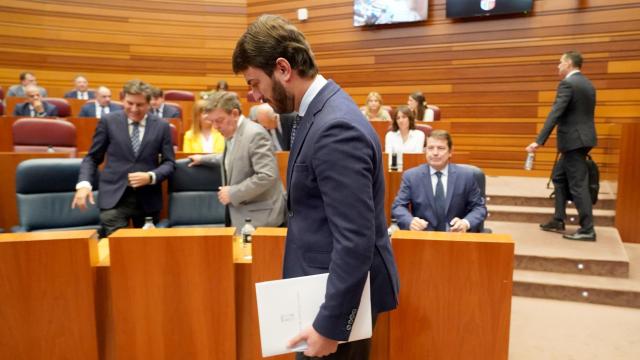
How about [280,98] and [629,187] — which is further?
[629,187]

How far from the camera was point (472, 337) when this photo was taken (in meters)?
1.27

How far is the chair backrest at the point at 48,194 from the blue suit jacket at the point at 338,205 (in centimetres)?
169

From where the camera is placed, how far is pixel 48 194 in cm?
213

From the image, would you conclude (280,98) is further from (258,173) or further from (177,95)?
(177,95)

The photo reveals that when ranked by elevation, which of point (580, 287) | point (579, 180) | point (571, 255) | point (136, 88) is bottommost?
point (580, 287)

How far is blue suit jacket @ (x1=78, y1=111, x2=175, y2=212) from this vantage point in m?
2.21

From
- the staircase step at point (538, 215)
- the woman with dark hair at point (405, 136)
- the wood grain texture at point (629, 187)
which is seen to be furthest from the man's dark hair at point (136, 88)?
the wood grain texture at point (629, 187)

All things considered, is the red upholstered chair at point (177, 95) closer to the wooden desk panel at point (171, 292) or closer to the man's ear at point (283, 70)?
the wooden desk panel at point (171, 292)

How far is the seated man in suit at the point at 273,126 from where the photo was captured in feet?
9.37

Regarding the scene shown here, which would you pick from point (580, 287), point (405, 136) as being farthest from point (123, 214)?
point (580, 287)

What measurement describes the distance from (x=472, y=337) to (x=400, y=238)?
326mm

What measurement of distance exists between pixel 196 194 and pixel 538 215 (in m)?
2.44

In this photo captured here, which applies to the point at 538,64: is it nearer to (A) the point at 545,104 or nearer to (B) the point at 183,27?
(A) the point at 545,104

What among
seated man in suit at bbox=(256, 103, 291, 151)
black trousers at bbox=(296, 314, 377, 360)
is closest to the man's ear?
black trousers at bbox=(296, 314, 377, 360)
